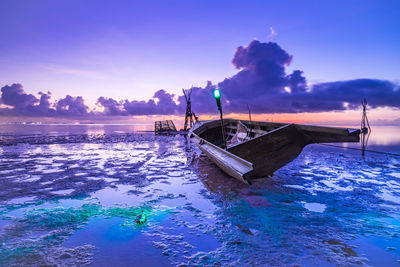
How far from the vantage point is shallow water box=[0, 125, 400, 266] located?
9.81 feet

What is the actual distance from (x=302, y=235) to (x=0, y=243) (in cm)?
490

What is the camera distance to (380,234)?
3.60 m

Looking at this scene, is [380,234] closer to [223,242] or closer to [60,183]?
[223,242]

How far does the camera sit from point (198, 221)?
412cm

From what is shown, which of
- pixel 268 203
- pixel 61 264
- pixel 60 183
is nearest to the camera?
pixel 61 264

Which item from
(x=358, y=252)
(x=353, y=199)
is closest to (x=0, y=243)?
(x=358, y=252)

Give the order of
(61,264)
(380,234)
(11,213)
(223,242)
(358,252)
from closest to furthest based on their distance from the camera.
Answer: (61,264) → (358,252) → (223,242) → (380,234) → (11,213)

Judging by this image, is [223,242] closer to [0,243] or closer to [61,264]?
[61,264]

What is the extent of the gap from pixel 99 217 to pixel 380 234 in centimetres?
529

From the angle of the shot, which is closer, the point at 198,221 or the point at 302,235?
the point at 302,235

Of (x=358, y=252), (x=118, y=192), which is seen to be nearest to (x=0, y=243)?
(x=118, y=192)

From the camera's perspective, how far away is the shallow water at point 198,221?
2.99 meters

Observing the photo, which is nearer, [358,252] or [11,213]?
[358,252]

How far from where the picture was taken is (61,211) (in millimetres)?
4531
